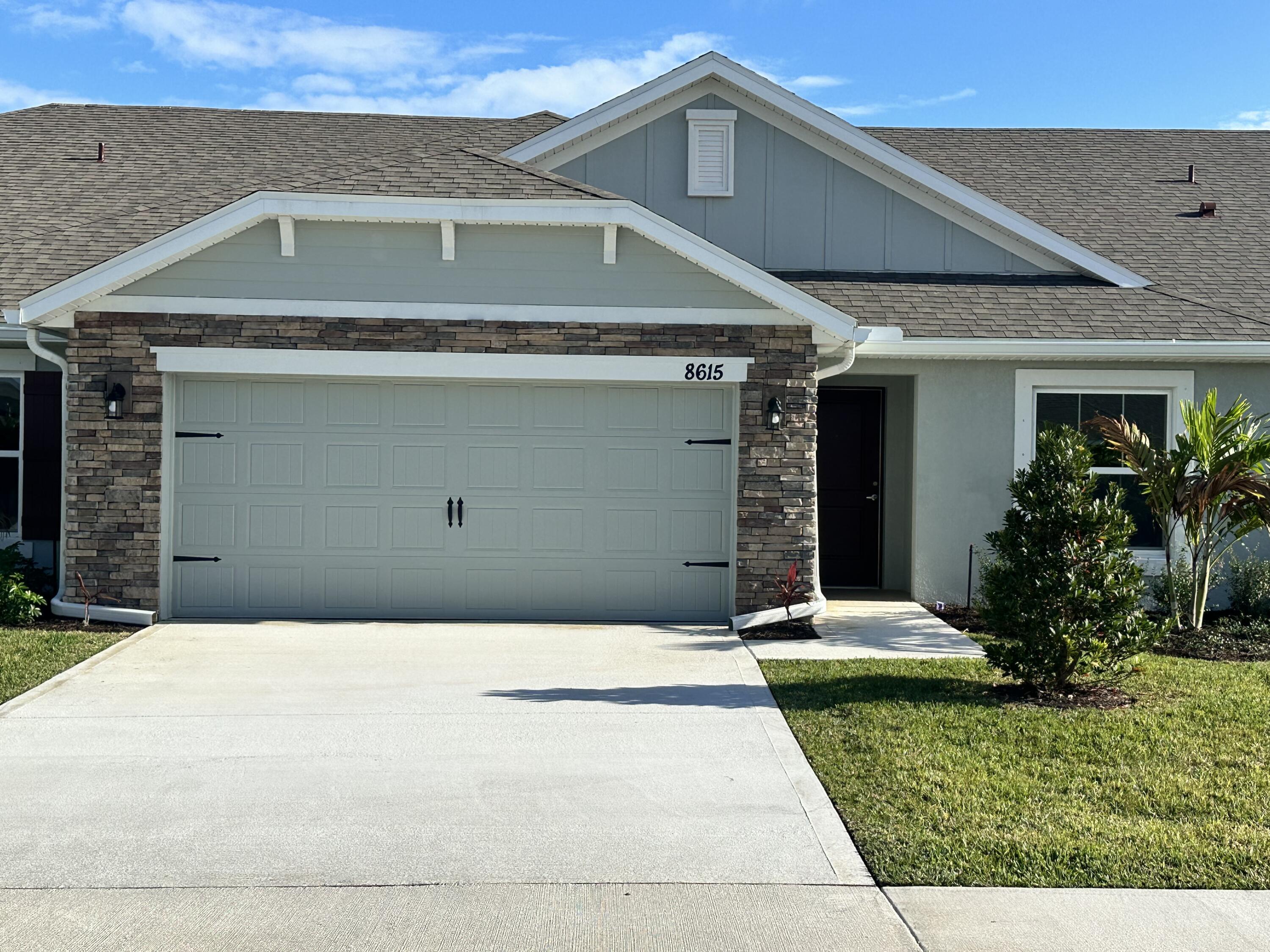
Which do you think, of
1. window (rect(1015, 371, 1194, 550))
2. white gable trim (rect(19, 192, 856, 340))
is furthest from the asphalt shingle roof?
window (rect(1015, 371, 1194, 550))

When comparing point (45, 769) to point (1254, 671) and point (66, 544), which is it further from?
point (1254, 671)

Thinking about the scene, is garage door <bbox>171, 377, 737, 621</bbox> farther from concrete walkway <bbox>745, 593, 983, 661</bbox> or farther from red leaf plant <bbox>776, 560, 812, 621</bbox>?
concrete walkway <bbox>745, 593, 983, 661</bbox>

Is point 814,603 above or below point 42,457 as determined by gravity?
below

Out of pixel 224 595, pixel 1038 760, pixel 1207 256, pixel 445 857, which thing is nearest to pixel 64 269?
pixel 224 595

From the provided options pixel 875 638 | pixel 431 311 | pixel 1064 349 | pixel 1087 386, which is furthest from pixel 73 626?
pixel 1087 386

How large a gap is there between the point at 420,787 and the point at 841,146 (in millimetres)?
9612

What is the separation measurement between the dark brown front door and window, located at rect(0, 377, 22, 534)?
8.42 m

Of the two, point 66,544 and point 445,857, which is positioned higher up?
point 66,544

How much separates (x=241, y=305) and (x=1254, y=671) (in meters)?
8.88

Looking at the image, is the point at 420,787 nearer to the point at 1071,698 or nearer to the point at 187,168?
the point at 1071,698

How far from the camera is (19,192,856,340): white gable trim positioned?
10.1m

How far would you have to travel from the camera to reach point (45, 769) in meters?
6.25

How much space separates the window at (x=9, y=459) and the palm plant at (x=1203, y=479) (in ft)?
33.8

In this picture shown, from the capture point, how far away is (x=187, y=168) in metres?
14.6
